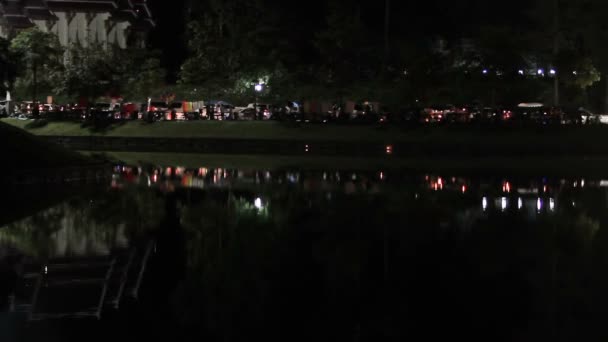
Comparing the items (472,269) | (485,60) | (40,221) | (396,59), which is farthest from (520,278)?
(396,59)

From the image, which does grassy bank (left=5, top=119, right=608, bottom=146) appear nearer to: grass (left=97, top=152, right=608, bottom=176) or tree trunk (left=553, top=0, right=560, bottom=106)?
grass (left=97, top=152, right=608, bottom=176)

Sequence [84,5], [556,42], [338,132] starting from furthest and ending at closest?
[84,5] → [556,42] → [338,132]

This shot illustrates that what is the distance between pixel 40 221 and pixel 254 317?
1162cm

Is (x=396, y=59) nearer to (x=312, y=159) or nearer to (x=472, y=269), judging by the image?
(x=312, y=159)

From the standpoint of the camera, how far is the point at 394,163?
4847 centimetres

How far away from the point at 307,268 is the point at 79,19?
76.2 meters

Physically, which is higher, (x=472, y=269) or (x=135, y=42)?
(x=135, y=42)

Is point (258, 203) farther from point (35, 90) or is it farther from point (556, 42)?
point (35, 90)

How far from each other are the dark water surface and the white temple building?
59660mm

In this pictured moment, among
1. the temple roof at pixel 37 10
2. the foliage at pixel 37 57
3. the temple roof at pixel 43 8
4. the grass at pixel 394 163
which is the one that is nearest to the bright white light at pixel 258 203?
the grass at pixel 394 163

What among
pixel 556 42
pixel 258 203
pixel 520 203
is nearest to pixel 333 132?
pixel 556 42

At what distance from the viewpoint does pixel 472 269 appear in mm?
18938

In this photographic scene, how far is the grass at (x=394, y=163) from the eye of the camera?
144 ft

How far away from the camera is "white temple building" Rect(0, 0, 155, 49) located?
87.9 m
